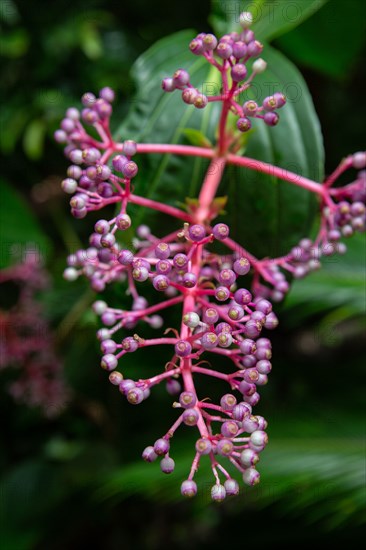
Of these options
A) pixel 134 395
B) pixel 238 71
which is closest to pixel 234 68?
pixel 238 71

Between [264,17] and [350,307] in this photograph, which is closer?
[264,17]

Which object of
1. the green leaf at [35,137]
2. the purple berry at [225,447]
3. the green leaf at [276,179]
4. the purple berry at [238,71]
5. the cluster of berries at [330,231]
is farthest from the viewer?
Result: the green leaf at [35,137]

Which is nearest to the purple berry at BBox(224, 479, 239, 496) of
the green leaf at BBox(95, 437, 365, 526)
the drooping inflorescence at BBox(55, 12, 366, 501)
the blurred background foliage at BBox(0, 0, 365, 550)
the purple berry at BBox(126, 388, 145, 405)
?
the drooping inflorescence at BBox(55, 12, 366, 501)

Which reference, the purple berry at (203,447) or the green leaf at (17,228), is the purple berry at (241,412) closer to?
the purple berry at (203,447)

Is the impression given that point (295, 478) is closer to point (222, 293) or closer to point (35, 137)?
point (222, 293)

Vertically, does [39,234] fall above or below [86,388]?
above

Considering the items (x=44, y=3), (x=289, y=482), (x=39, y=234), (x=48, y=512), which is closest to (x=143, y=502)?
(x=48, y=512)

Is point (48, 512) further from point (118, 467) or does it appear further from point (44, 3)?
point (44, 3)

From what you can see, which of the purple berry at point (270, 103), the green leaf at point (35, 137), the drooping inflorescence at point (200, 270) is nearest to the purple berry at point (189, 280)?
the drooping inflorescence at point (200, 270)
